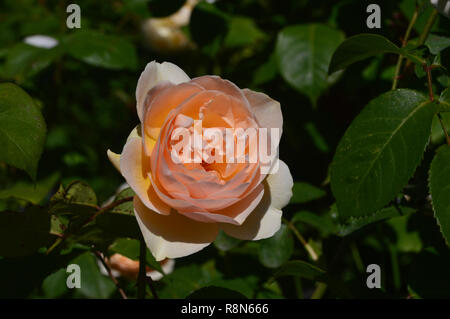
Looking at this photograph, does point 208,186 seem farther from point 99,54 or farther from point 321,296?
point 99,54

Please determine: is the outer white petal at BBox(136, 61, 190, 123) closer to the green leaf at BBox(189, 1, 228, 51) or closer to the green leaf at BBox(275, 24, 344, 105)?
the green leaf at BBox(275, 24, 344, 105)

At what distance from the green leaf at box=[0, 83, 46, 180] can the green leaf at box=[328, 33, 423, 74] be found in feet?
1.36

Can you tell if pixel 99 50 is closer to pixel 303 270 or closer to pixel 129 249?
pixel 129 249

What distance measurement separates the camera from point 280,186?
1.96 feet

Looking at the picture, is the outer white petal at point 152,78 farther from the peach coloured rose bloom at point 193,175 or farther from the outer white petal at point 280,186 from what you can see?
the outer white petal at point 280,186

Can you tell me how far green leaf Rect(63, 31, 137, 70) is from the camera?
1.20 m

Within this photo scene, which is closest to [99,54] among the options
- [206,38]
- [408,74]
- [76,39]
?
[76,39]

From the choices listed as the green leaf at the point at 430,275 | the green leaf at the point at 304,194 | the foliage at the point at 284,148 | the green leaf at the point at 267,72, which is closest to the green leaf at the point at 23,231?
the foliage at the point at 284,148

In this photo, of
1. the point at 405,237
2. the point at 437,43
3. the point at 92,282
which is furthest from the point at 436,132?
the point at 92,282

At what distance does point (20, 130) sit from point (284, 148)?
2.84ft

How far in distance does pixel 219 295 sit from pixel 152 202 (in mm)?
236

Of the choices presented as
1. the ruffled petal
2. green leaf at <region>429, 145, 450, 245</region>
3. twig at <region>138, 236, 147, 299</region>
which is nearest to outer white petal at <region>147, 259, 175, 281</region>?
twig at <region>138, 236, 147, 299</region>

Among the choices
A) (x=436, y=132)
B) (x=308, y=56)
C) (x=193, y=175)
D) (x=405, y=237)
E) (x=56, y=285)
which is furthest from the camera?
(x=405, y=237)
